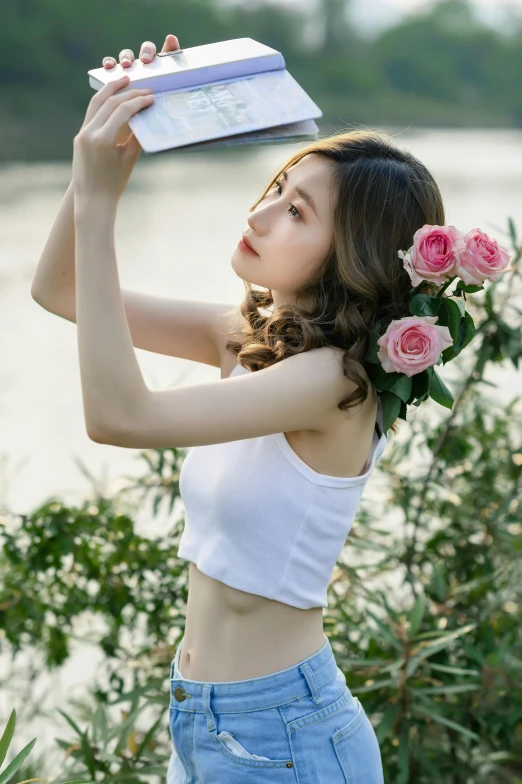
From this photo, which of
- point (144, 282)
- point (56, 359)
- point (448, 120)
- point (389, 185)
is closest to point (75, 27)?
point (448, 120)

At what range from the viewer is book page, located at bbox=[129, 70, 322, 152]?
1003 millimetres

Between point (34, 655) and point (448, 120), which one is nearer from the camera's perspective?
point (34, 655)

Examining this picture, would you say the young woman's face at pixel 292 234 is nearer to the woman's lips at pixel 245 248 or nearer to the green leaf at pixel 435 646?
the woman's lips at pixel 245 248

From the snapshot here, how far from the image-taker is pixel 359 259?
3.98 ft

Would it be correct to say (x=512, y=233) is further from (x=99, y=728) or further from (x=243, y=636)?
(x=99, y=728)

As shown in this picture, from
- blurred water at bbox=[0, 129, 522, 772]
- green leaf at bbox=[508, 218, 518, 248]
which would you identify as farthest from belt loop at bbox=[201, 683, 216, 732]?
green leaf at bbox=[508, 218, 518, 248]

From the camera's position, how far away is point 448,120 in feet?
42.1

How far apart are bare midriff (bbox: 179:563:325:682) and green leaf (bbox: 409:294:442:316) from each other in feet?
1.39

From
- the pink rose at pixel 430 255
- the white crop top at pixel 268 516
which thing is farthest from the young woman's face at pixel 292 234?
the white crop top at pixel 268 516

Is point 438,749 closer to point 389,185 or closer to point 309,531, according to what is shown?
point 309,531

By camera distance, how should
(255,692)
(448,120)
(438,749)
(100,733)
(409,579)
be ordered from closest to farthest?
(255,692), (100,733), (438,749), (409,579), (448,120)

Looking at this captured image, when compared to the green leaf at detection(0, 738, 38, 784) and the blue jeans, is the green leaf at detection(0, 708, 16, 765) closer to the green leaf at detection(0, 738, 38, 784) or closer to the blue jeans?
the green leaf at detection(0, 738, 38, 784)

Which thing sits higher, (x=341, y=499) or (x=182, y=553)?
(x=341, y=499)

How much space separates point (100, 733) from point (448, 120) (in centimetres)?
1227
